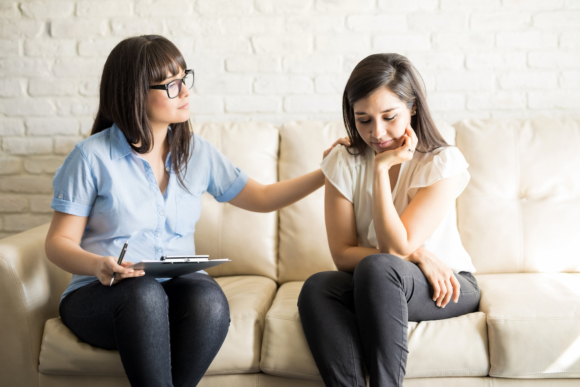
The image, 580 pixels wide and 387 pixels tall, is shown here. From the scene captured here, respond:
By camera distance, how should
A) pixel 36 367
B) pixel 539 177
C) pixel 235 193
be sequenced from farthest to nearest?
1. pixel 539 177
2. pixel 235 193
3. pixel 36 367

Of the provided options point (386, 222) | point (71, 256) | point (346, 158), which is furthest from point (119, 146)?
point (386, 222)

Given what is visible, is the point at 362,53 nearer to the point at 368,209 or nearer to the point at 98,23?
the point at 368,209

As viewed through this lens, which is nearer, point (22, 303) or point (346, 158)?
point (22, 303)

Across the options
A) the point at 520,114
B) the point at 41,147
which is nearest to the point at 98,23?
the point at 41,147

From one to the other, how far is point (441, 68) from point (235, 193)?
3.59 ft

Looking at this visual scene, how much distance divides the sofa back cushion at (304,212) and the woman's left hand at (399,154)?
54cm

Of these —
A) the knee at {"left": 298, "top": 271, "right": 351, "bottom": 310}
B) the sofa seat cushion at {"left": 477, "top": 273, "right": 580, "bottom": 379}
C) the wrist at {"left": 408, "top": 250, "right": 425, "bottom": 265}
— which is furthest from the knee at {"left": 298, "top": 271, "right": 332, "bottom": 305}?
the sofa seat cushion at {"left": 477, "top": 273, "right": 580, "bottom": 379}

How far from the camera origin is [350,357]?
122cm

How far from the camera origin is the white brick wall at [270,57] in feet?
6.94

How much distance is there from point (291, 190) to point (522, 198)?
0.86 metres

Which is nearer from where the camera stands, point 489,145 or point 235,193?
point 235,193

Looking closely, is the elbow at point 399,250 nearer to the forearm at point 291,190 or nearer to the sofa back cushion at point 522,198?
the forearm at point 291,190

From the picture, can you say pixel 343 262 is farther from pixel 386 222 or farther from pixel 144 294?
pixel 144 294

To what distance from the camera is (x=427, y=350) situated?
129cm
